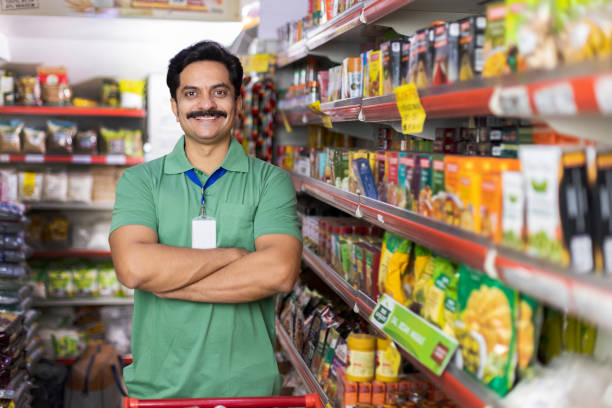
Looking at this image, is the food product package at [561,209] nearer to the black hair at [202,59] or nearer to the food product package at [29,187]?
the black hair at [202,59]

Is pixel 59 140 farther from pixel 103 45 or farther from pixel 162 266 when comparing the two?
pixel 162 266

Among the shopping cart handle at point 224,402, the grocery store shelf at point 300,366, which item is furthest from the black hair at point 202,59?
the grocery store shelf at point 300,366

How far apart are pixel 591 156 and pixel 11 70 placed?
559cm

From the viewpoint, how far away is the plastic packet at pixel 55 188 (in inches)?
222

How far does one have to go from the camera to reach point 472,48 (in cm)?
167

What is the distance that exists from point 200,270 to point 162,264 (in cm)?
13

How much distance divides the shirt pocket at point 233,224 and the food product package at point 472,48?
1067 millimetres

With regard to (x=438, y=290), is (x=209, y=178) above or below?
above

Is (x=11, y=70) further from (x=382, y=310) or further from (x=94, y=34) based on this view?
(x=382, y=310)

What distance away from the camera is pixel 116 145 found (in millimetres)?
5734

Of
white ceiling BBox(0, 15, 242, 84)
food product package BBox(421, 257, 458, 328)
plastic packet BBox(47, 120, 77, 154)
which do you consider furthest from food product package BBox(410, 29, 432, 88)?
plastic packet BBox(47, 120, 77, 154)

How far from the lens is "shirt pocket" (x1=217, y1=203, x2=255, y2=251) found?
2518mm

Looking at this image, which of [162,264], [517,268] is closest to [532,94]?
[517,268]

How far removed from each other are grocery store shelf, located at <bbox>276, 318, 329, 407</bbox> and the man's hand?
849 millimetres
